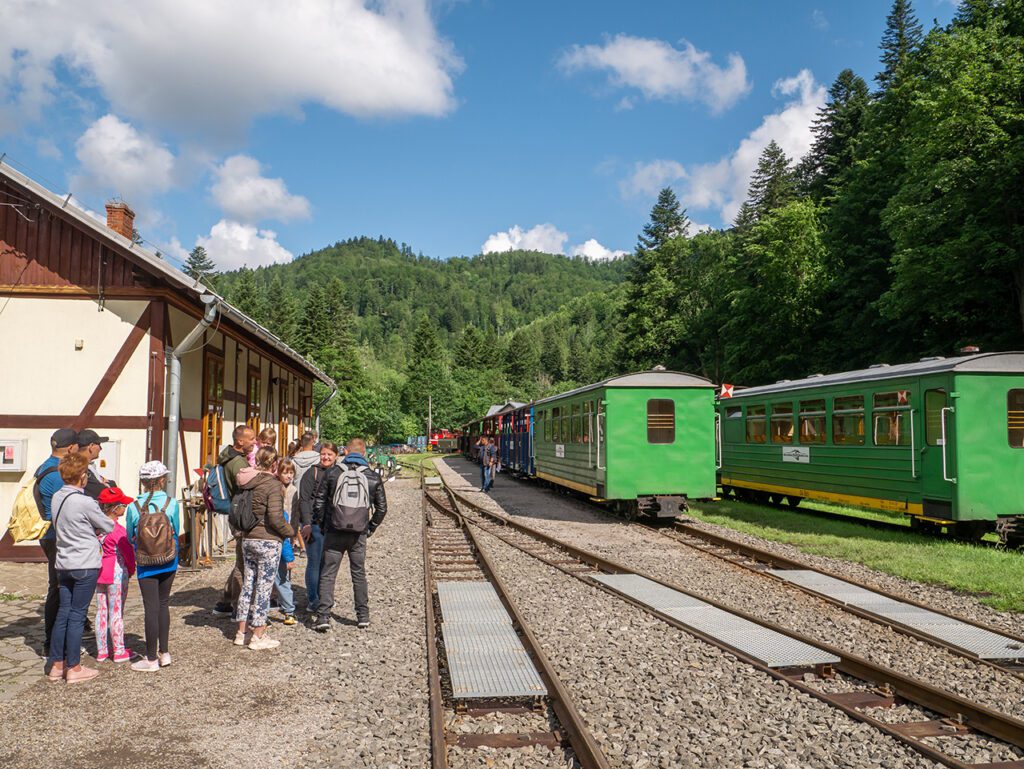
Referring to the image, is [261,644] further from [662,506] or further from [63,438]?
[662,506]

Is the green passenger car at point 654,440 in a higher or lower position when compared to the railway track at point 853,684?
higher

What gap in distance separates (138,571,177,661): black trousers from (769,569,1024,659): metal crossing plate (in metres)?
6.32

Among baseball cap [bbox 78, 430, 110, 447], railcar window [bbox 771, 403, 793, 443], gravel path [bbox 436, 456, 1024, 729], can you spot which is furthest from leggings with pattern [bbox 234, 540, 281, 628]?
railcar window [bbox 771, 403, 793, 443]

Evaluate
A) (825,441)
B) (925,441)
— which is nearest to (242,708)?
(925,441)

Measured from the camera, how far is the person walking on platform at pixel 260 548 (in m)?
6.57

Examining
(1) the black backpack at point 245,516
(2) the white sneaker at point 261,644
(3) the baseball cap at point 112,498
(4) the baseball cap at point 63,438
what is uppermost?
(4) the baseball cap at point 63,438

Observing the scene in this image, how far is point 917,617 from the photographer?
757 centimetres

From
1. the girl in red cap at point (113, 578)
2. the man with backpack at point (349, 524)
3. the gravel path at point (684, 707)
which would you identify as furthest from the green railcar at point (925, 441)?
the girl in red cap at point (113, 578)

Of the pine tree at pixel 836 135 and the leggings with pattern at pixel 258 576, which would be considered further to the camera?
the pine tree at pixel 836 135

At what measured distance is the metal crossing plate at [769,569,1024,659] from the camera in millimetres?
6500

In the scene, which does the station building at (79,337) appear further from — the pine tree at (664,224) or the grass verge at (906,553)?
the pine tree at (664,224)

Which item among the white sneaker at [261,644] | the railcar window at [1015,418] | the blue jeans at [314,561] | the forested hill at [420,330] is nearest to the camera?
the white sneaker at [261,644]

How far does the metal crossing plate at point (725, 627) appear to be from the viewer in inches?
242

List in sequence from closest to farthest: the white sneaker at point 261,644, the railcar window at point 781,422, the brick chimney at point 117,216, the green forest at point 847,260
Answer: the white sneaker at point 261,644
the brick chimney at point 117,216
the railcar window at point 781,422
the green forest at point 847,260
